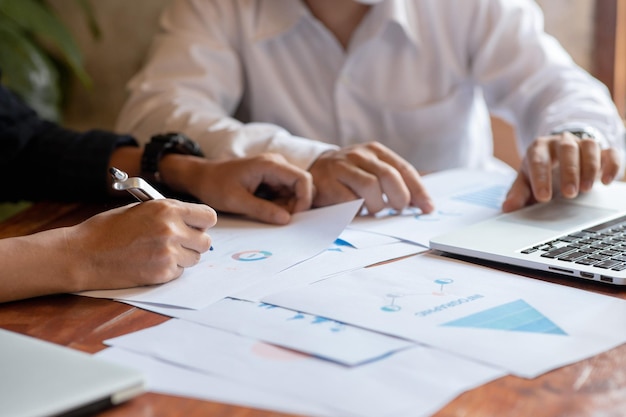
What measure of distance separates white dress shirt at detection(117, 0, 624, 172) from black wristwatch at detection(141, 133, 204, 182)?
0.25 metres

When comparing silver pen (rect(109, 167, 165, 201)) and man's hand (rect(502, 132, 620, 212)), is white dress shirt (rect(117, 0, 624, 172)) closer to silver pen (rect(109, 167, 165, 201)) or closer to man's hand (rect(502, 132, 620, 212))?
man's hand (rect(502, 132, 620, 212))

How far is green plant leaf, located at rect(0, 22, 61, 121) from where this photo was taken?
1.67m

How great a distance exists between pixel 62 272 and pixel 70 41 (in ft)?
3.65

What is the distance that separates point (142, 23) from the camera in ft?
6.23

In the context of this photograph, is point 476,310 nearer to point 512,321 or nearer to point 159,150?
point 512,321

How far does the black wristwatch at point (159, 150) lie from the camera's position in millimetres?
1047

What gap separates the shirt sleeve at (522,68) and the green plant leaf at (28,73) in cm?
94

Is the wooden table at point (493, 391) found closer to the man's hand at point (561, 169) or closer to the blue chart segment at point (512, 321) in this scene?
the blue chart segment at point (512, 321)

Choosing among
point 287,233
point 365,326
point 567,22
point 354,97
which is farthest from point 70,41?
point 365,326

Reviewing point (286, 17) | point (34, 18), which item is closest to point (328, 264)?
point (286, 17)

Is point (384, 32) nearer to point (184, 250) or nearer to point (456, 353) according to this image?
point (184, 250)

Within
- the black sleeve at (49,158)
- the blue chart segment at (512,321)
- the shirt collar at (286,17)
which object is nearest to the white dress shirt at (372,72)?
the shirt collar at (286,17)

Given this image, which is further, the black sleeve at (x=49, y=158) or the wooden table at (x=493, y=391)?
the black sleeve at (x=49, y=158)

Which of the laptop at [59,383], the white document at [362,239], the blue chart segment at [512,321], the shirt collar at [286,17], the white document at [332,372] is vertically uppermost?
the shirt collar at [286,17]
